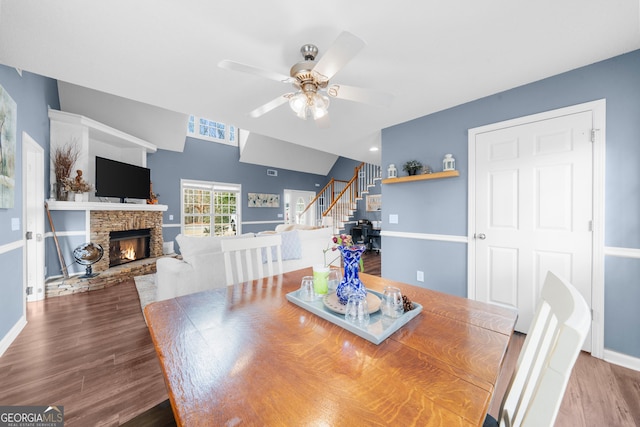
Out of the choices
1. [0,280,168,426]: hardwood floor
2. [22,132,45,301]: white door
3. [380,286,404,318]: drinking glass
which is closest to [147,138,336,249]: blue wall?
[22,132,45,301]: white door

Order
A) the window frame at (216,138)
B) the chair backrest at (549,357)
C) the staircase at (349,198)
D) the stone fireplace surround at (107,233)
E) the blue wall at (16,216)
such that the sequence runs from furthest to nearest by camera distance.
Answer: the staircase at (349,198) < the window frame at (216,138) < the stone fireplace surround at (107,233) < the blue wall at (16,216) < the chair backrest at (549,357)

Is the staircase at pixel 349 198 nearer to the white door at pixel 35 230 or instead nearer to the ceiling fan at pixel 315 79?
the ceiling fan at pixel 315 79

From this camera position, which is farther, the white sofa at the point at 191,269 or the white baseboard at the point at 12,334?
the white sofa at the point at 191,269

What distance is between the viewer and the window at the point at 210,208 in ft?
21.0

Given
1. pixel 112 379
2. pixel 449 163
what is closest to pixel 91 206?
pixel 112 379

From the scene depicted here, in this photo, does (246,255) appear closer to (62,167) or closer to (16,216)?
(16,216)

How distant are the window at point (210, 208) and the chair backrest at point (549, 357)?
6910 mm

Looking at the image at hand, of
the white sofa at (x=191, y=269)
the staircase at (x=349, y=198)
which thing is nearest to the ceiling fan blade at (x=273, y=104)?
the white sofa at (x=191, y=269)

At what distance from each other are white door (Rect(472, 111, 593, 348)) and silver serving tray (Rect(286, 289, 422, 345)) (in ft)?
6.26

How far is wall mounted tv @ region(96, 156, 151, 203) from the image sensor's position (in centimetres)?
421

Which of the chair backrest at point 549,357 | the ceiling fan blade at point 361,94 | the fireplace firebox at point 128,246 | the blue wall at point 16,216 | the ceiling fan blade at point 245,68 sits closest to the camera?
the chair backrest at point 549,357

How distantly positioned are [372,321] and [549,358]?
59cm

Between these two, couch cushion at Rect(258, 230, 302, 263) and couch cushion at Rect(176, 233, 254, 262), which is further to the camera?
couch cushion at Rect(258, 230, 302, 263)

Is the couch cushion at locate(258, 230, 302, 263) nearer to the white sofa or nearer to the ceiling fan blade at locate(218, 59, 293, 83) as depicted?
the white sofa
